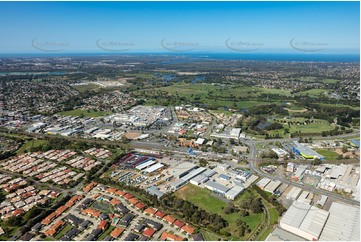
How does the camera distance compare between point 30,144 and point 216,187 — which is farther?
point 30,144

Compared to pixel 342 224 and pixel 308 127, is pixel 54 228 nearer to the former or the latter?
pixel 342 224

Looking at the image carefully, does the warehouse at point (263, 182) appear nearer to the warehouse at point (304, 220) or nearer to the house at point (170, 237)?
the warehouse at point (304, 220)

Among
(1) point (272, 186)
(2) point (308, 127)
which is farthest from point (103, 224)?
(2) point (308, 127)

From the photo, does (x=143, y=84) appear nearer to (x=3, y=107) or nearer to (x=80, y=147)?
(x=3, y=107)

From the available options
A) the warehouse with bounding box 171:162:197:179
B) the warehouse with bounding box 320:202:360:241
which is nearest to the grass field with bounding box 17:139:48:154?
the warehouse with bounding box 171:162:197:179

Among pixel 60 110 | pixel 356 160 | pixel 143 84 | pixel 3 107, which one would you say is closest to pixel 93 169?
pixel 356 160

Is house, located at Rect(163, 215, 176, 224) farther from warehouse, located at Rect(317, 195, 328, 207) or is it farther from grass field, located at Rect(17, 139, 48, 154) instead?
grass field, located at Rect(17, 139, 48, 154)
